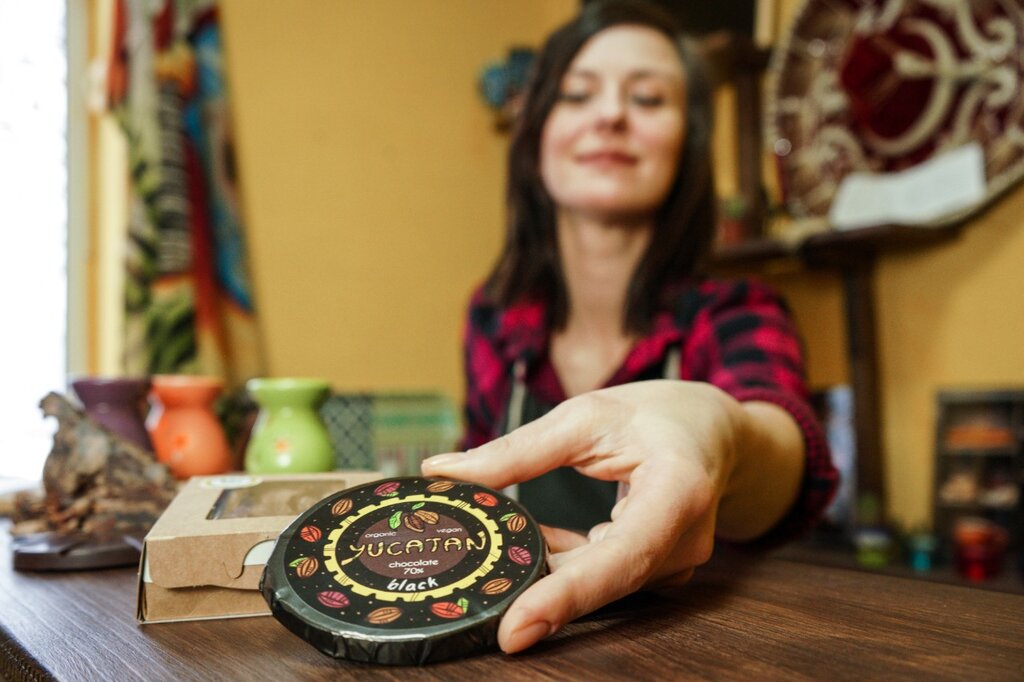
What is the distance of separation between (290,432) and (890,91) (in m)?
1.49

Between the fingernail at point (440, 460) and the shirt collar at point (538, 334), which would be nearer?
the fingernail at point (440, 460)

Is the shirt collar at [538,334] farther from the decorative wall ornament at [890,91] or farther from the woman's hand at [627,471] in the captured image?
the decorative wall ornament at [890,91]

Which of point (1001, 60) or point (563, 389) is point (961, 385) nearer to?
point (1001, 60)

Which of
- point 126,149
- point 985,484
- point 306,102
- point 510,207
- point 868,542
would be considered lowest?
point 868,542

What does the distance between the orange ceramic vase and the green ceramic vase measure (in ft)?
0.23

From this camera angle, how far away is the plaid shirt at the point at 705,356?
0.72 metres

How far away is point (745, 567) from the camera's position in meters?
0.52

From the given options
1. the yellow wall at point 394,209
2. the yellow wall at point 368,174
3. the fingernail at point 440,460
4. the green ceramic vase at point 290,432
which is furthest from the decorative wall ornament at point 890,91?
the fingernail at point 440,460

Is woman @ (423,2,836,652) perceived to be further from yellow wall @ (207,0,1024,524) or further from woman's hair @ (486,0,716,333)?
yellow wall @ (207,0,1024,524)

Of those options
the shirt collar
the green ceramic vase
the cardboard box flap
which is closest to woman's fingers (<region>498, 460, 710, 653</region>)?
the cardboard box flap

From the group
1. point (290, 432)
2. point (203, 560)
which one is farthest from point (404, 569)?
point (290, 432)

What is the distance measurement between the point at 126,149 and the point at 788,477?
1.78 metres

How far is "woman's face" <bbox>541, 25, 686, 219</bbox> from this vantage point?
3.50 ft

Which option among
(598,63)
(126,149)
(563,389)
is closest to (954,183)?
(598,63)
